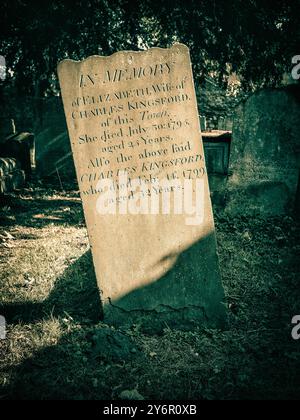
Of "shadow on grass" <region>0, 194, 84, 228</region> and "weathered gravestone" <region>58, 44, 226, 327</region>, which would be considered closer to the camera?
"weathered gravestone" <region>58, 44, 226, 327</region>

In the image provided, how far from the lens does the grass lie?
2.17m

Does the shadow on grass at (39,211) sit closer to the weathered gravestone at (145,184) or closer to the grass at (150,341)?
the grass at (150,341)

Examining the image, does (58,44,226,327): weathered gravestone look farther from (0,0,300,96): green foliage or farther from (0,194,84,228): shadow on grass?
(0,0,300,96): green foliage

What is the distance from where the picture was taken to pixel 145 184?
8.75ft

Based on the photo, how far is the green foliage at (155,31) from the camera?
5.34m

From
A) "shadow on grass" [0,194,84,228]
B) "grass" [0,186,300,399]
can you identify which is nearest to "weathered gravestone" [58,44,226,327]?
"grass" [0,186,300,399]

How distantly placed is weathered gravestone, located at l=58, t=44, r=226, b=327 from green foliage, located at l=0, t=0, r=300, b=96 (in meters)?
3.76

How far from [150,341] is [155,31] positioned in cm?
604

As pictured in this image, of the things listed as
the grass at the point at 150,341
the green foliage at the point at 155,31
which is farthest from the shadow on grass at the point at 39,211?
the green foliage at the point at 155,31

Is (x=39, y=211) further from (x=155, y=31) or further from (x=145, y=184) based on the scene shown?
(x=155, y=31)

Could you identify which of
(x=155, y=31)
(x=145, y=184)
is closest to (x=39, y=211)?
(x=145, y=184)

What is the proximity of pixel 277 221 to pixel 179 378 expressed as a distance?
346cm
